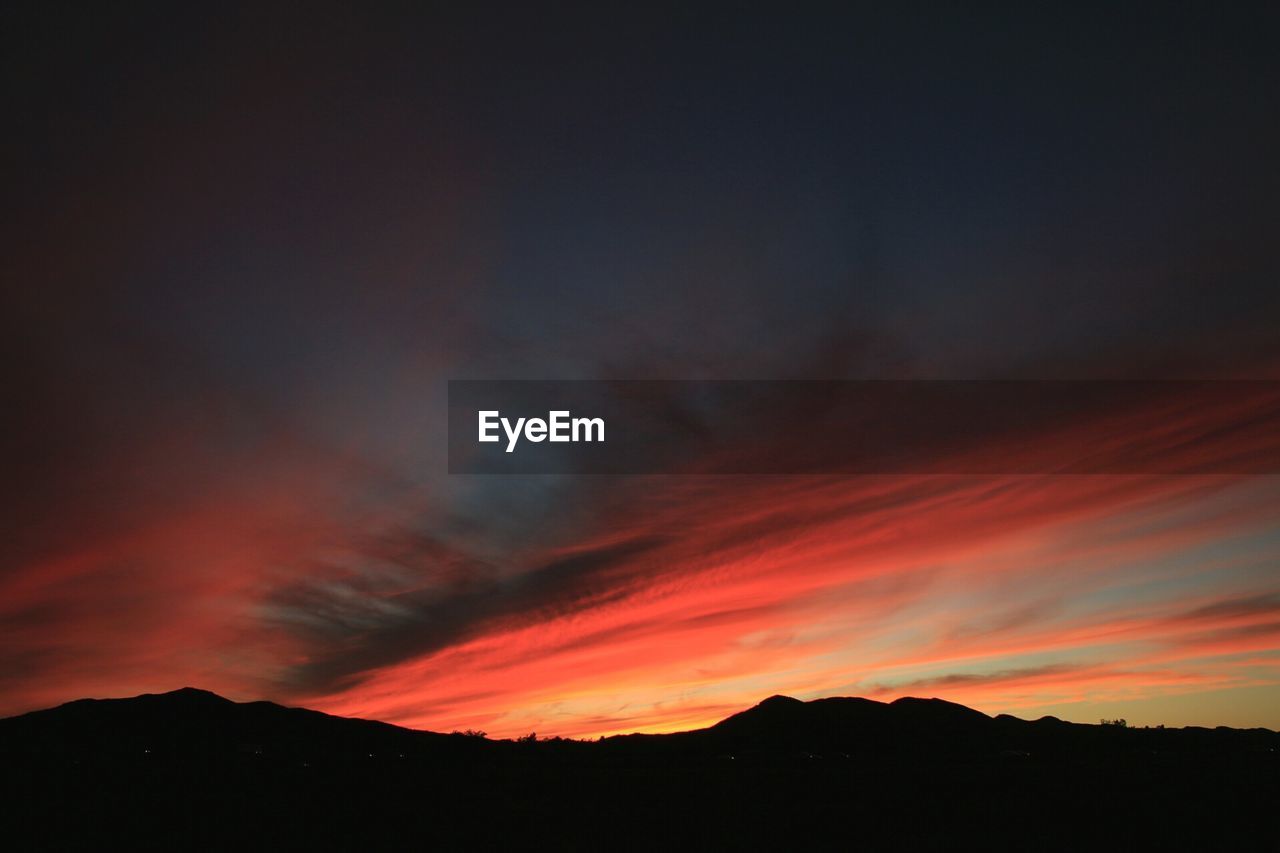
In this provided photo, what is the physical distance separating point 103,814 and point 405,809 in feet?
35.7

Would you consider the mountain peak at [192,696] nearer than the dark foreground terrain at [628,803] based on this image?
No

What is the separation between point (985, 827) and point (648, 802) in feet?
43.9

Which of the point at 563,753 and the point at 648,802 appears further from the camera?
the point at 563,753

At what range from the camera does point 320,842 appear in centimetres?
2594

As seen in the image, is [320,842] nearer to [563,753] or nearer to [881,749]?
[563,753]

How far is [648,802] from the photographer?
112 ft

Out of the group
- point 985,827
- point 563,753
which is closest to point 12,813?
point 985,827

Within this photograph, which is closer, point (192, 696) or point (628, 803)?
point (628, 803)

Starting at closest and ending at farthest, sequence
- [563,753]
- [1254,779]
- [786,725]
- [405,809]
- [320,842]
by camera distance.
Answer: [320,842] < [405,809] < [1254,779] < [563,753] < [786,725]

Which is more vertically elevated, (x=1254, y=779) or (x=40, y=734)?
(x=40, y=734)

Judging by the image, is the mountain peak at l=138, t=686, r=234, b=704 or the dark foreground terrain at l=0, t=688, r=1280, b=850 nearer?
the dark foreground terrain at l=0, t=688, r=1280, b=850

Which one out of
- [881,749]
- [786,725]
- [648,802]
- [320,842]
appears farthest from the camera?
[786,725]

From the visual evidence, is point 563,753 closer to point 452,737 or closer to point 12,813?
point 452,737

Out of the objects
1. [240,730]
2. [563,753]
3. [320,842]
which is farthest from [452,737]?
[320,842]
